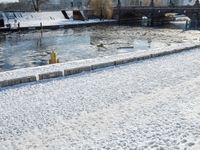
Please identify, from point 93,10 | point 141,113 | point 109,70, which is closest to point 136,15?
point 93,10

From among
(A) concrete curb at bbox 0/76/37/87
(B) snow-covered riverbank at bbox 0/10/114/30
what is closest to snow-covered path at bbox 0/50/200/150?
(A) concrete curb at bbox 0/76/37/87

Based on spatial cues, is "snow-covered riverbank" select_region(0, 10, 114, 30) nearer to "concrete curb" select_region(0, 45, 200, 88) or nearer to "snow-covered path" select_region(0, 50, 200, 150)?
"concrete curb" select_region(0, 45, 200, 88)

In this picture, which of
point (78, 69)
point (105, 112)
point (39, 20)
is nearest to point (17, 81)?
point (78, 69)

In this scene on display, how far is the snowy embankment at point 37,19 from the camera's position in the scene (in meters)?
64.4

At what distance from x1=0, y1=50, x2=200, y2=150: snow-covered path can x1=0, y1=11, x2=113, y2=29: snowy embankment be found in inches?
1863

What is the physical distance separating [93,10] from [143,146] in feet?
235

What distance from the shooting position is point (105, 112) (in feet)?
35.8

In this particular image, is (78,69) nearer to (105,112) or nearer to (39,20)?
(105,112)

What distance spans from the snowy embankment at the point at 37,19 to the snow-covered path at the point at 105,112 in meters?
47.3

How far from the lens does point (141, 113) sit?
10766 mm

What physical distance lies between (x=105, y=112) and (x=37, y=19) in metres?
62.5

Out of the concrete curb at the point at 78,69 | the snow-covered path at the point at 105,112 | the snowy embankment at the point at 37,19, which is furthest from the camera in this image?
the snowy embankment at the point at 37,19

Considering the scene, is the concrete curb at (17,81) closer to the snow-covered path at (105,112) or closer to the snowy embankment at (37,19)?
the snow-covered path at (105,112)

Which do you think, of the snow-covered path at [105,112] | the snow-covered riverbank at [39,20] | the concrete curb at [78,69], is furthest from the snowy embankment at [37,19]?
the snow-covered path at [105,112]
